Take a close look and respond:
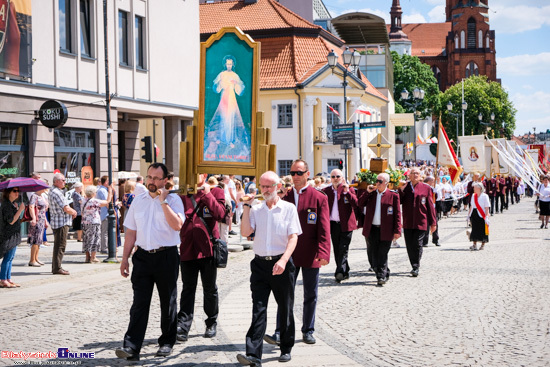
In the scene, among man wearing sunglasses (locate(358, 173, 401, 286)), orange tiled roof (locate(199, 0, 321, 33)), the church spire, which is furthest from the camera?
the church spire

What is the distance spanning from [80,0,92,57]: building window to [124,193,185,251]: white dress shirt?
58.2 feet

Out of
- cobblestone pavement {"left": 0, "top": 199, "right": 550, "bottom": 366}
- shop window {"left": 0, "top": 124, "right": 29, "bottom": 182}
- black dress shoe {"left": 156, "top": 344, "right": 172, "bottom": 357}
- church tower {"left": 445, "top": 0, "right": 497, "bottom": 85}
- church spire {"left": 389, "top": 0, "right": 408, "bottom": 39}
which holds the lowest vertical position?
cobblestone pavement {"left": 0, "top": 199, "right": 550, "bottom": 366}

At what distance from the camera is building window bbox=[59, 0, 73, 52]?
23.0m

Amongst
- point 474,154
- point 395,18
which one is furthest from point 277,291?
point 395,18

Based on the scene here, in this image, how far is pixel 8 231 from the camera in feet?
41.6

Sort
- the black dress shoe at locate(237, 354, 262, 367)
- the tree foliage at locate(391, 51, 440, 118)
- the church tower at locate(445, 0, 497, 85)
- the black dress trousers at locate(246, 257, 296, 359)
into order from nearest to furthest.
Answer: the black dress shoe at locate(237, 354, 262, 367) → the black dress trousers at locate(246, 257, 296, 359) → the tree foliage at locate(391, 51, 440, 118) → the church tower at locate(445, 0, 497, 85)

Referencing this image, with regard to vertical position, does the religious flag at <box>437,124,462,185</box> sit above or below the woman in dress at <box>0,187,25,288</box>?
above

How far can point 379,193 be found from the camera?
43.0 feet

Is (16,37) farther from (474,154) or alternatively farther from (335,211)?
(474,154)

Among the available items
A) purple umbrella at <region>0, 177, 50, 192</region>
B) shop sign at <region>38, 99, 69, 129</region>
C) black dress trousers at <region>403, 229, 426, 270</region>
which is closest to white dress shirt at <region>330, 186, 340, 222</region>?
black dress trousers at <region>403, 229, 426, 270</region>

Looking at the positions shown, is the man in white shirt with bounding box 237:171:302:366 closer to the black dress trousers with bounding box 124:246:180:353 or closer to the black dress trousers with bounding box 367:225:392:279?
the black dress trousers with bounding box 124:246:180:353

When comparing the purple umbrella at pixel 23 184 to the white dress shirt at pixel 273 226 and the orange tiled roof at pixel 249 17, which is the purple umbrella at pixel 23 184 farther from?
the orange tiled roof at pixel 249 17

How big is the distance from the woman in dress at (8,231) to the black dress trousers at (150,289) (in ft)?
19.6

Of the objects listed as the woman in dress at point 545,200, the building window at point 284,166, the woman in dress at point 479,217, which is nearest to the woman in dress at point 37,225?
the woman in dress at point 479,217
